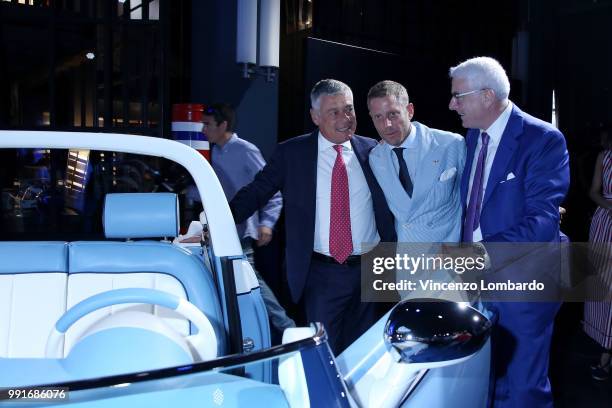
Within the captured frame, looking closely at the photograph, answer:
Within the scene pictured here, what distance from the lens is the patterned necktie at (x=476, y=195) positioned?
232cm

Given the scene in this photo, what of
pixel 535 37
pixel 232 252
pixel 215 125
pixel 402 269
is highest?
pixel 535 37

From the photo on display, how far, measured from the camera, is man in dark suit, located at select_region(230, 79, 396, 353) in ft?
9.03

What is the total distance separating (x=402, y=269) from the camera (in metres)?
2.71

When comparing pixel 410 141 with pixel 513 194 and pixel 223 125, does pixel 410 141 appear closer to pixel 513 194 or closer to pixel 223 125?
pixel 513 194

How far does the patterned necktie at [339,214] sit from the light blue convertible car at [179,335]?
2.14 ft

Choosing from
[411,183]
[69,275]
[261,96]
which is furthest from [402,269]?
[261,96]

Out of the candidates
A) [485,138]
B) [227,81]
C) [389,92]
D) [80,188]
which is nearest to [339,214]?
[389,92]

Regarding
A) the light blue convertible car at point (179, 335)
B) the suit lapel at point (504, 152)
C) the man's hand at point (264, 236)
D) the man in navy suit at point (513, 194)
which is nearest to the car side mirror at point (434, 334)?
the light blue convertible car at point (179, 335)

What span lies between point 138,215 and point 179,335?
70cm

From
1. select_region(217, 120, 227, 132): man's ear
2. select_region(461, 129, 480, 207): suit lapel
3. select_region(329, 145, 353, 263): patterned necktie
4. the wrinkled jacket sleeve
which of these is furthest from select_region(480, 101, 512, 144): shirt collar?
select_region(217, 120, 227, 132): man's ear

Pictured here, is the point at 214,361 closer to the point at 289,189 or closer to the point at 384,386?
the point at 384,386

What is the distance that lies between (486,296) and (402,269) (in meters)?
0.54

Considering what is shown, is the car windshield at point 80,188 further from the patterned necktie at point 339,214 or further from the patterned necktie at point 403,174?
the patterned necktie at point 403,174

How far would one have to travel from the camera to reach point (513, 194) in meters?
2.22
